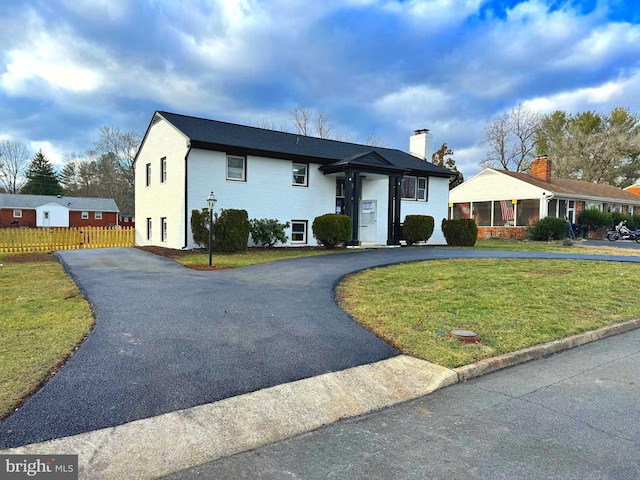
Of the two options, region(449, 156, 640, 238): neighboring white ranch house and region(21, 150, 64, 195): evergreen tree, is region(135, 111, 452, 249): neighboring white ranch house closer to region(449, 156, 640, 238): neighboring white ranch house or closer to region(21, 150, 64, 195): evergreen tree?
region(449, 156, 640, 238): neighboring white ranch house

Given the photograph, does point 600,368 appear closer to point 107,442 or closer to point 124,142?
point 107,442

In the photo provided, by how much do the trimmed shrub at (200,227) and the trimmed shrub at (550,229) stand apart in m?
19.3

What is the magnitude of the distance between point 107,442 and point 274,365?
1.68m

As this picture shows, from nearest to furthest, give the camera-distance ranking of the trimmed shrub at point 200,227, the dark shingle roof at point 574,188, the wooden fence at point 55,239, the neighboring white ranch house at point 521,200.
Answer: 1. the trimmed shrub at point 200,227
2. the wooden fence at point 55,239
3. the neighboring white ranch house at point 521,200
4. the dark shingle roof at point 574,188

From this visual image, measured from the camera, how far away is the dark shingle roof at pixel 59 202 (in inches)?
1682

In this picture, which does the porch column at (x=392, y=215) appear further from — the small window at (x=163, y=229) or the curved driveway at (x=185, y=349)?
the curved driveway at (x=185, y=349)

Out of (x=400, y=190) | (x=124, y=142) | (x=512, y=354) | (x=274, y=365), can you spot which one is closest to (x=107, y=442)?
(x=274, y=365)

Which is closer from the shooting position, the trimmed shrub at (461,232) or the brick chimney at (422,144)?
the trimmed shrub at (461,232)

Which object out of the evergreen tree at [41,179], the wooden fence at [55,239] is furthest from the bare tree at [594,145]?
the evergreen tree at [41,179]

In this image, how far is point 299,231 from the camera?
17.6m

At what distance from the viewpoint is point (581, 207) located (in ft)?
92.3

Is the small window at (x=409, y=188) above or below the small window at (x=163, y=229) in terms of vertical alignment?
above

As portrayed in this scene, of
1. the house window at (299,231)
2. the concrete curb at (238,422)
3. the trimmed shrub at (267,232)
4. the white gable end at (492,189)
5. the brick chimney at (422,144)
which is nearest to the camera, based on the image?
the concrete curb at (238,422)

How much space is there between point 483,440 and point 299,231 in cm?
1501
